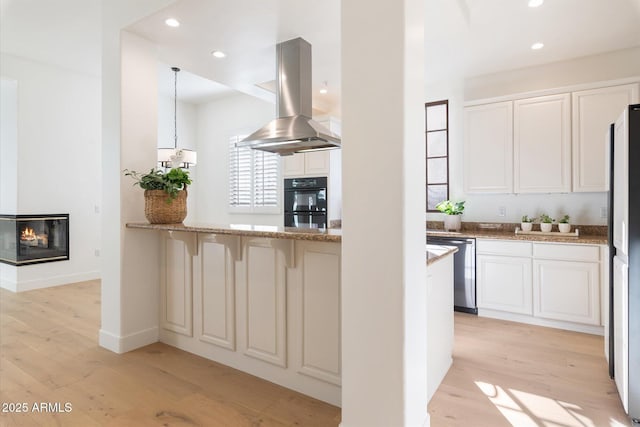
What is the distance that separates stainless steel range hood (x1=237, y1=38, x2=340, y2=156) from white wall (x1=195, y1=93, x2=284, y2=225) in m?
2.69

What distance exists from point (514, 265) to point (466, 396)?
6.10ft

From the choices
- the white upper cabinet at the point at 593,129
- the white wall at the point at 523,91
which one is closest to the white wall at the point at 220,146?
the white wall at the point at 523,91

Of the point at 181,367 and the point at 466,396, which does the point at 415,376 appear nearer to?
the point at 466,396

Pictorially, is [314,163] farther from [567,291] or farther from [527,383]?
[527,383]

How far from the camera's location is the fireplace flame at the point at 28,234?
477 cm

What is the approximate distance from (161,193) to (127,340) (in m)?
1.22

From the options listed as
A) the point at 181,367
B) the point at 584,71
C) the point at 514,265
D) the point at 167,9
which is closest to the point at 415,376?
the point at 181,367

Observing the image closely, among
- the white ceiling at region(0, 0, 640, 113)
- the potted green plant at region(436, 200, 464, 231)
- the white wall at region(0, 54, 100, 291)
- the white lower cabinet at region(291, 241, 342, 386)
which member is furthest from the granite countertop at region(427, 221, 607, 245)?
the white wall at region(0, 54, 100, 291)

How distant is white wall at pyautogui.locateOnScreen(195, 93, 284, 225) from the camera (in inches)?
239

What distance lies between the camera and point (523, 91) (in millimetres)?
4039

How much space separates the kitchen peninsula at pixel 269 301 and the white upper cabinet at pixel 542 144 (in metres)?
1.99

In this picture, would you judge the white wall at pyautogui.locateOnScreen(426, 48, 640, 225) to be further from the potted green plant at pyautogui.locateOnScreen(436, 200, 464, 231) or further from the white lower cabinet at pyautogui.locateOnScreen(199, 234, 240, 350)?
Answer: the white lower cabinet at pyautogui.locateOnScreen(199, 234, 240, 350)

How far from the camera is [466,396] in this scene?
2186mm

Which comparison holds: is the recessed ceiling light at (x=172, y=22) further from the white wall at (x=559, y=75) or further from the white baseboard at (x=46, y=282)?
the white baseboard at (x=46, y=282)
